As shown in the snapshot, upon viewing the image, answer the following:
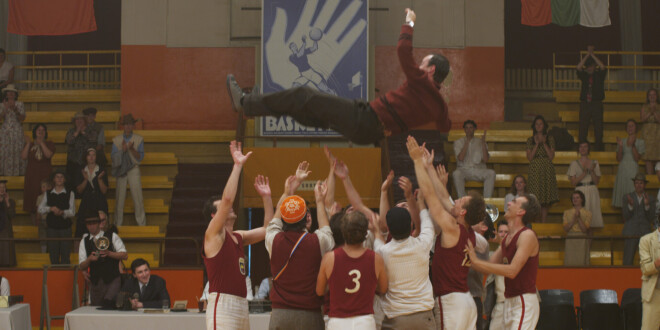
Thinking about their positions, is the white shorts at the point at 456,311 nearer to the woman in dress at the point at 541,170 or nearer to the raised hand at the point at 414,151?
the raised hand at the point at 414,151

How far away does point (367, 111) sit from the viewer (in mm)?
6125

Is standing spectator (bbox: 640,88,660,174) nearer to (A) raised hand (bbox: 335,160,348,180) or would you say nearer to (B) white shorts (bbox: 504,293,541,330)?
(B) white shorts (bbox: 504,293,541,330)

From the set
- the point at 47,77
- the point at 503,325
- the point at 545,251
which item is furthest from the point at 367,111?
the point at 47,77

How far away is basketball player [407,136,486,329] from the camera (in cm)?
595

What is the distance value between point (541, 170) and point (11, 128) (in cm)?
922

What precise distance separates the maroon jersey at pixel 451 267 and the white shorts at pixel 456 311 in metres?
0.05

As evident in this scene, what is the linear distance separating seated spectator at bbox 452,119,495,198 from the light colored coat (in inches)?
190

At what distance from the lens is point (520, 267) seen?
20.3ft

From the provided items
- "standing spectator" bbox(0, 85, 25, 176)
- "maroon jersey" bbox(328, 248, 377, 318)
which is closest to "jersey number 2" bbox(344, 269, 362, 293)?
"maroon jersey" bbox(328, 248, 377, 318)

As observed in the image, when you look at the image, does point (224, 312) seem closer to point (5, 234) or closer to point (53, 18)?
point (5, 234)

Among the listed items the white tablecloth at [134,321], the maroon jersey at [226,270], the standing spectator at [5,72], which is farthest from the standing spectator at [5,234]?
the maroon jersey at [226,270]

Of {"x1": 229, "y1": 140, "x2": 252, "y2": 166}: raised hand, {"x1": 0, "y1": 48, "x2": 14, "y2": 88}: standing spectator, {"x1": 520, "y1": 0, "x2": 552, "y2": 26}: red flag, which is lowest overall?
{"x1": 229, "y1": 140, "x2": 252, "y2": 166}: raised hand

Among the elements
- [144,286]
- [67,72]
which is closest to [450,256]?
[144,286]

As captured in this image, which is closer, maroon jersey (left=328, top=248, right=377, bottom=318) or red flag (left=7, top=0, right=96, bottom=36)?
maroon jersey (left=328, top=248, right=377, bottom=318)
